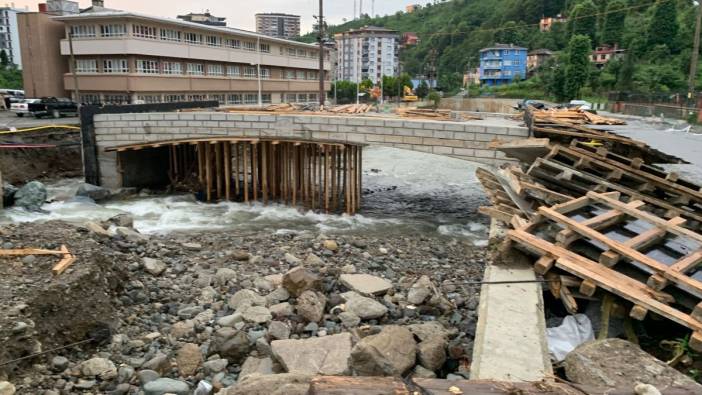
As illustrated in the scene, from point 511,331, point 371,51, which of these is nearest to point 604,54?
point 371,51

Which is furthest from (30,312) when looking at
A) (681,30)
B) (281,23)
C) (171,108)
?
(281,23)

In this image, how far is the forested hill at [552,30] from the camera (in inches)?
2240

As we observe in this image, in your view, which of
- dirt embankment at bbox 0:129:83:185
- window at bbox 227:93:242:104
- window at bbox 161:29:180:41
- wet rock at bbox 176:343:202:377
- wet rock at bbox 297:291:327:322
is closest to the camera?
wet rock at bbox 176:343:202:377

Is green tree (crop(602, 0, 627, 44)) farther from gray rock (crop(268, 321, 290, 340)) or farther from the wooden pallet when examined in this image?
gray rock (crop(268, 321, 290, 340))

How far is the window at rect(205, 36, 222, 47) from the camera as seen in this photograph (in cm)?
4594

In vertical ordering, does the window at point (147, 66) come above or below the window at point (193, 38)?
below

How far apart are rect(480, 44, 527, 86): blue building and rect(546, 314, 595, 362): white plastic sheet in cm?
9018

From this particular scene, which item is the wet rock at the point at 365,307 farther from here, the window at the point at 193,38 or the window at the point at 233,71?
the window at the point at 233,71

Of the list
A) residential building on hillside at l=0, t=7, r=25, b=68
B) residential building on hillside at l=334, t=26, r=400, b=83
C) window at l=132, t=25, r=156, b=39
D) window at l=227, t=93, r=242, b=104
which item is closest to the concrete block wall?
window at l=132, t=25, r=156, b=39

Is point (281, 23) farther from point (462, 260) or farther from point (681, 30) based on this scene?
point (462, 260)

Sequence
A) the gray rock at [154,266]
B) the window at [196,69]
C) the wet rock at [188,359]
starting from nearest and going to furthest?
the wet rock at [188,359]
the gray rock at [154,266]
the window at [196,69]

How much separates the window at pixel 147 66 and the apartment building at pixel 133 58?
0.07m

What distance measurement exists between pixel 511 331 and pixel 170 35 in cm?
4179

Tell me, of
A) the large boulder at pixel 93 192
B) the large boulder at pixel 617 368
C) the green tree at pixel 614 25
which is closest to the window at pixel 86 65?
the large boulder at pixel 93 192
